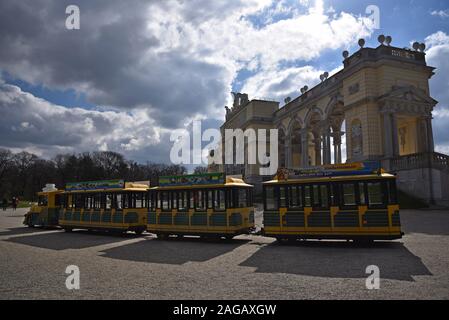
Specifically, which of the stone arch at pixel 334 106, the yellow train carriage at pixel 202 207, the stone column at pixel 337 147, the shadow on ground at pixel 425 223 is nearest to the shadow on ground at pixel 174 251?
the yellow train carriage at pixel 202 207

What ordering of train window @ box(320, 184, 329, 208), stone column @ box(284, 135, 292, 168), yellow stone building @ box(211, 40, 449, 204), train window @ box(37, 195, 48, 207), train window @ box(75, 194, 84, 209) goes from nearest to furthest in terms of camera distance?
train window @ box(320, 184, 329, 208) → train window @ box(75, 194, 84, 209) → train window @ box(37, 195, 48, 207) → yellow stone building @ box(211, 40, 449, 204) → stone column @ box(284, 135, 292, 168)

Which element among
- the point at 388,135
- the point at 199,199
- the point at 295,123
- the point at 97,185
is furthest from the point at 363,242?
the point at 295,123

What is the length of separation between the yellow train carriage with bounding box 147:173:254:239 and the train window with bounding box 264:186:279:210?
1427 mm

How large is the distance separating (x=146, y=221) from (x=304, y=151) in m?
29.8

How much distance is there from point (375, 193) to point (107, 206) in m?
14.0

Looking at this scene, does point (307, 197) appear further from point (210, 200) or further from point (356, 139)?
point (356, 139)

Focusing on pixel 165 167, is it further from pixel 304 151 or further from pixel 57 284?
pixel 57 284

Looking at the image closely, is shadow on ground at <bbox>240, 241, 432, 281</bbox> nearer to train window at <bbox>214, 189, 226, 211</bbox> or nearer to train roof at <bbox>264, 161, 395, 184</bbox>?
train roof at <bbox>264, 161, 395, 184</bbox>

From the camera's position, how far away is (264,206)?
13305 mm

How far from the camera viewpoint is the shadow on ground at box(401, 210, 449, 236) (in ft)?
46.9

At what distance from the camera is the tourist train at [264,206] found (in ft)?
37.6

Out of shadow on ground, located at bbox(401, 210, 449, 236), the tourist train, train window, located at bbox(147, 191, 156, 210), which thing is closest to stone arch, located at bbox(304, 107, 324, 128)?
shadow on ground, located at bbox(401, 210, 449, 236)

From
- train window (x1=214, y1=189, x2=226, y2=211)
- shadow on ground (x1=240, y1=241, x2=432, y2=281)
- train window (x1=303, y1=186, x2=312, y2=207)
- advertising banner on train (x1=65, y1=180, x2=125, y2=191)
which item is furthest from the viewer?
advertising banner on train (x1=65, y1=180, x2=125, y2=191)

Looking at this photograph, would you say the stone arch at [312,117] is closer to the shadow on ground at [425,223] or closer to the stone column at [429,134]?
the stone column at [429,134]
